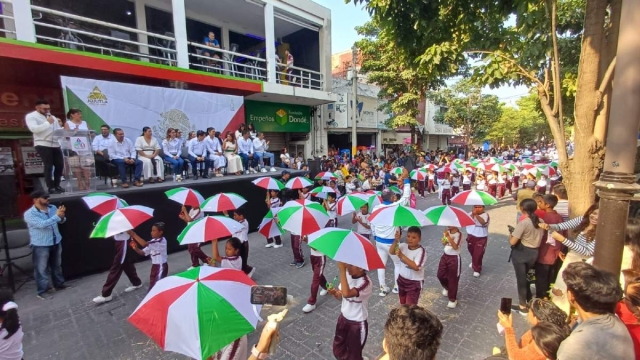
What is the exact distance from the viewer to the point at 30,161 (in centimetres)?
1079

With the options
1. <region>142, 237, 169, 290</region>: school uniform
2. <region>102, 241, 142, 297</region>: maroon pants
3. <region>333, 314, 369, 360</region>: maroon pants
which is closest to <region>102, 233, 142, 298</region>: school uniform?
<region>102, 241, 142, 297</region>: maroon pants

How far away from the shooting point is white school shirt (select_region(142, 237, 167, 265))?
202 inches

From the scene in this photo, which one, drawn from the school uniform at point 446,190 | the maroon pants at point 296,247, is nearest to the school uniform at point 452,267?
the maroon pants at point 296,247

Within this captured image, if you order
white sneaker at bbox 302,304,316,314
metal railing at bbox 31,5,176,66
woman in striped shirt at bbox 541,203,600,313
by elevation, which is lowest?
white sneaker at bbox 302,304,316,314

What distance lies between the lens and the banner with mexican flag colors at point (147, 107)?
952 centimetres

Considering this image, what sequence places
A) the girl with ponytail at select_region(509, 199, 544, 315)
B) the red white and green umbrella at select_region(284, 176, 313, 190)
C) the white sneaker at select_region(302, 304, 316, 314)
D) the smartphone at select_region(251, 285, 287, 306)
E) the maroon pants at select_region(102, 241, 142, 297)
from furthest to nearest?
Answer: the red white and green umbrella at select_region(284, 176, 313, 190), the maroon pants at select_region(102, 241, 142, 297), the white sneaker at select_region(302, 304, 316, 314), the girl with ponytail at select_region(509, 199, 544, 315), the smartphone at select_region(251, 285, 287, 306)

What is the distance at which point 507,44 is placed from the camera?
5324 millimetres

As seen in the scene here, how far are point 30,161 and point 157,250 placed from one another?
31.6 feet

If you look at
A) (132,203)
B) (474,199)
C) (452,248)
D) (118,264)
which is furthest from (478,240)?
(132,203)

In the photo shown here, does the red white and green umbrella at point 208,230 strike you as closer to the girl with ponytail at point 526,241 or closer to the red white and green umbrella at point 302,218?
the red white and green umbrella at point 302,218

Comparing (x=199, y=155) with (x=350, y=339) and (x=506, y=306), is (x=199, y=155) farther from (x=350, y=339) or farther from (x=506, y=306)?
(x=506, y=306)

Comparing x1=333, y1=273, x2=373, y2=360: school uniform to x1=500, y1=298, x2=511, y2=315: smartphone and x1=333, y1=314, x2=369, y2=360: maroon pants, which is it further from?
x1=500, y1=298, x2=511, y2=315: smartphone

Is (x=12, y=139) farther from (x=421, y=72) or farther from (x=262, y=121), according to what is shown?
(x=421, y=72)

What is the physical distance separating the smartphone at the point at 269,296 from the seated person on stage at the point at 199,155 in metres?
8.41
